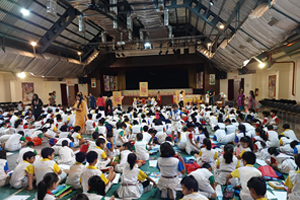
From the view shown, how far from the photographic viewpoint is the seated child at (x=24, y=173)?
10.8 feet

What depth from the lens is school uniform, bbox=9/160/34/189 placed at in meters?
3.30

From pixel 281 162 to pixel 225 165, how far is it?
1.57 m

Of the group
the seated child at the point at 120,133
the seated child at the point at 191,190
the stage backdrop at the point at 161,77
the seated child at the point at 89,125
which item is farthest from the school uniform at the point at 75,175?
the stage backdrop at the point at 161,77

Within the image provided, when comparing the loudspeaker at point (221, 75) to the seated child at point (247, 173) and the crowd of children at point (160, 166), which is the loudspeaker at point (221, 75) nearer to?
the crowd of children at point (160, 166)

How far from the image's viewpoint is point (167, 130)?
601cm

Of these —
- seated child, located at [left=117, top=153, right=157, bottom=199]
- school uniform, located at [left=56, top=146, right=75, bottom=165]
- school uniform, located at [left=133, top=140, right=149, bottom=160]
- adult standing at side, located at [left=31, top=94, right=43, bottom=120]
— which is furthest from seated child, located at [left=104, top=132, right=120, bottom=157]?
adult standing at side, located at [left=31, top=94, right=43, bottom=120]

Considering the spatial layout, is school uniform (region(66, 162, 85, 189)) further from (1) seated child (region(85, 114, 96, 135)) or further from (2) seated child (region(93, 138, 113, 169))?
(1) seated child (region(85, 114, 96, 135))

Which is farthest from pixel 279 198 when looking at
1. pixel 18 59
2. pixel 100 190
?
pixel 18 59

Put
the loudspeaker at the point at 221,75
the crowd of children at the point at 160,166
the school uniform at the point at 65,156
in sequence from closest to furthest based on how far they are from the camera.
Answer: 1. the crowd of children at the point at 160,166
2. the school uniform at the point at 65,156
3. the loudspeaker at the point at 221,75

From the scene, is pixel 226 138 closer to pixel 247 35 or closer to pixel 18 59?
pixel 247 35

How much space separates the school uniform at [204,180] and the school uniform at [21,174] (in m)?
2.91

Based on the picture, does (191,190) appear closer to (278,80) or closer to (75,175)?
(75,175)

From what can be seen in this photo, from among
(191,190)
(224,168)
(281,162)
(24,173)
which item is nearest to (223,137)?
(281,162)

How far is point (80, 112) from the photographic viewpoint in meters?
7.14
